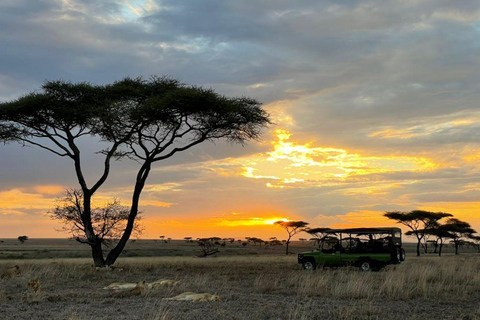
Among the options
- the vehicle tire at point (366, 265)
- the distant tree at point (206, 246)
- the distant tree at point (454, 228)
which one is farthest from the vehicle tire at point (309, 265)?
the distant tree at point (454, 228)

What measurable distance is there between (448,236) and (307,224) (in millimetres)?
24407

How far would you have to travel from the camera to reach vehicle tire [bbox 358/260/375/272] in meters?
26.9

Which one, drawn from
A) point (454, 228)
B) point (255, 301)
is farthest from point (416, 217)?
Answer: point (255, 301)

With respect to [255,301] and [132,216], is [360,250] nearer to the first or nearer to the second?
[132,216]

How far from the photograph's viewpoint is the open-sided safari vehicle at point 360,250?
88.4 feet

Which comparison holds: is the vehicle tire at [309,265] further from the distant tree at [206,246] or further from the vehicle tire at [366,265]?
the distant tree at [206,246]

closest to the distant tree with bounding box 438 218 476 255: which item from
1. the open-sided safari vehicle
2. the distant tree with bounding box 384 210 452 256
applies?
the distant tree with bounding box 384 210 452 256

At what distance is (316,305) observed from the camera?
12.5 meters

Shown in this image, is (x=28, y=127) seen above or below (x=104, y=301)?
above

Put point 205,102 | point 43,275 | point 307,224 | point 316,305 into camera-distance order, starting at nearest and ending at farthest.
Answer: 1. point 316,305
2. point 43,275
3. point 205,102
4. point 307,224

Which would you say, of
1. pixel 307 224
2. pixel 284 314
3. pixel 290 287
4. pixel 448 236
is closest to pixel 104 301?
pixel 284 314

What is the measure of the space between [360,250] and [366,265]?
37.5 inches

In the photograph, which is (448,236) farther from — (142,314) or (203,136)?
(142,314)

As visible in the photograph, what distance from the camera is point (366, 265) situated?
27094mm
